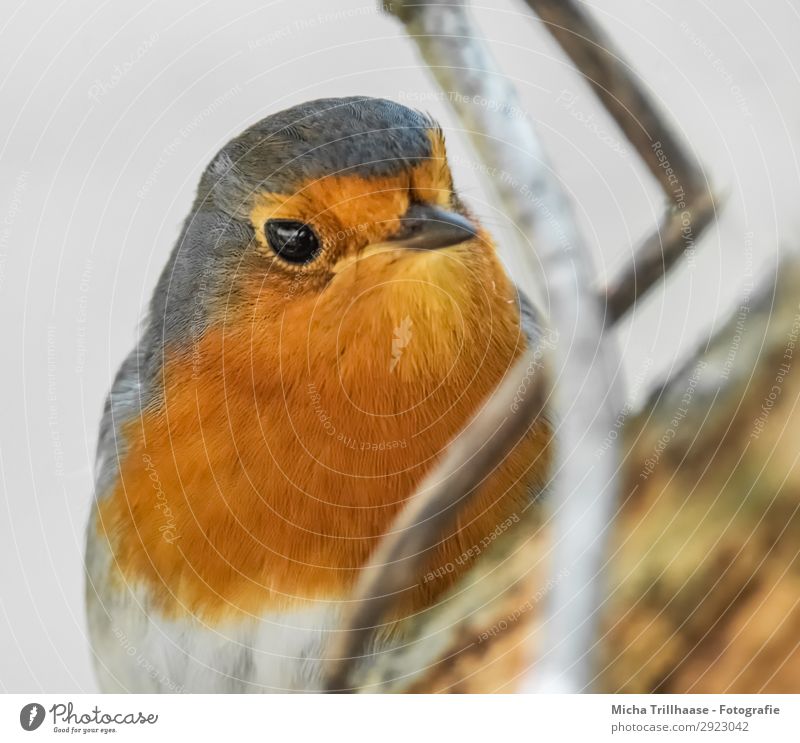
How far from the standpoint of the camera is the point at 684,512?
85 centimetres

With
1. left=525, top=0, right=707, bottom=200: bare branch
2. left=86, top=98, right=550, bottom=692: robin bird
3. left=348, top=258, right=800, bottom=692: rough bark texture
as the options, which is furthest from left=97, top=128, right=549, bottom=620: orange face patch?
left=525, top=0, right=707, bottom=200: bare branch

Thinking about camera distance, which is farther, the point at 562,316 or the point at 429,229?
the point at 562,316

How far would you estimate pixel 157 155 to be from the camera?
893 millimetres

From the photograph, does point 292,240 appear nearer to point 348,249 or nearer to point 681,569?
point 348,249

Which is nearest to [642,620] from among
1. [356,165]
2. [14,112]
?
[356,165]

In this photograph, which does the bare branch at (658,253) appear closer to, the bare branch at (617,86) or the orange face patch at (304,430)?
the bare branch at (617,86)

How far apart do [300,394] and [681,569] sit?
1.48 ft

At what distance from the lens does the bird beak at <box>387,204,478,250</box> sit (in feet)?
2.45

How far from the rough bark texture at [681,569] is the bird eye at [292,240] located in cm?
36

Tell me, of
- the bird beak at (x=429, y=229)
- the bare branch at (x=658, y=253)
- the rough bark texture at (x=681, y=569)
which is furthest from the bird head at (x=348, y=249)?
the rough bark texture at (x=681, y=569)

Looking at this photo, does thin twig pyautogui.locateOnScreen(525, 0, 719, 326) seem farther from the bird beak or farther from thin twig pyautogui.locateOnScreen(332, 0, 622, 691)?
the bird beak

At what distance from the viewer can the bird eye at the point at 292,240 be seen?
2.48 feet

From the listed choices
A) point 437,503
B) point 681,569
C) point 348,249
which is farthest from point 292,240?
point 681,569
